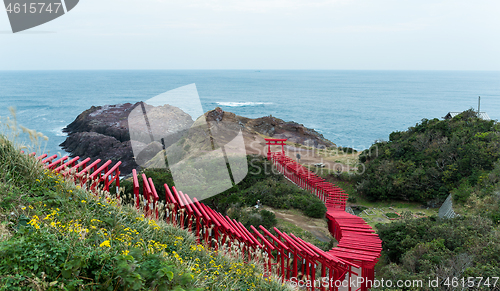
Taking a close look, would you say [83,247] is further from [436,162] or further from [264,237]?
[436,162]

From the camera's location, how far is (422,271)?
8.05 meters

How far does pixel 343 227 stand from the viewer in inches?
480

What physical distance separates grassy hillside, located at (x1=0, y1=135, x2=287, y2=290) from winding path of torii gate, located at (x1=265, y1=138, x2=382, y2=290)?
451cm

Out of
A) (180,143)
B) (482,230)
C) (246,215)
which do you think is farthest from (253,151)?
(482,230)

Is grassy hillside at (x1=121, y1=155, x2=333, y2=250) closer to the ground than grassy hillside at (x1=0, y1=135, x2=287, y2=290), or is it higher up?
closer to the ground

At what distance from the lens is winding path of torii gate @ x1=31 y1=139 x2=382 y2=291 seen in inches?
246

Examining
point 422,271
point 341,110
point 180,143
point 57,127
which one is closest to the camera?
point 422,271

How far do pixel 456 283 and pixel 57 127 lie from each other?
62419mm

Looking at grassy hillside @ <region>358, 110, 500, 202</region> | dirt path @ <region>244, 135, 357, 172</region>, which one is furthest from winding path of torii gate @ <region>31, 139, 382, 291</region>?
dirt path @ <region>244, 135, 357, 172</region>

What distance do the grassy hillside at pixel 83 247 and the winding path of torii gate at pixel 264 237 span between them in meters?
0.42

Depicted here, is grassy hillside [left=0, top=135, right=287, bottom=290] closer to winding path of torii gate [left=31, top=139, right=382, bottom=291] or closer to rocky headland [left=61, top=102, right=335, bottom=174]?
winding path of torii gate [left=31, top=139, right=382, bottom=291]

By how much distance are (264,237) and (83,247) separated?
5401 millimetres

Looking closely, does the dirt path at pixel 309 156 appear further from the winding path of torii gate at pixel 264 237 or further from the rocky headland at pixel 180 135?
the winding path of torii gate at pixel 264 237

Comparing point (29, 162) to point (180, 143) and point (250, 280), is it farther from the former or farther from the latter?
point (180, 143)
